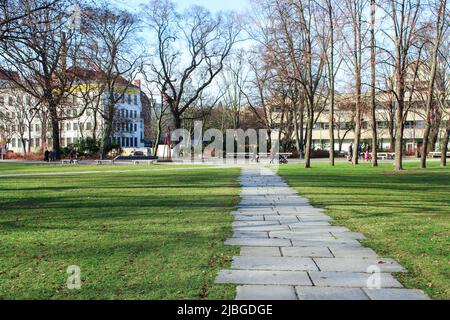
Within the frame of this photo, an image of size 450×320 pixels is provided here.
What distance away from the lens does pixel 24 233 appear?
7.73m

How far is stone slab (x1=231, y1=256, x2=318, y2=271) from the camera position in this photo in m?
5.57

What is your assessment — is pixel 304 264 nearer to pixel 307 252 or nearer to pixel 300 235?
pixel 307 252

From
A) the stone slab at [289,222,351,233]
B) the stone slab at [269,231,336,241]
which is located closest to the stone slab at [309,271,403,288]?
the stone slab at [269,231,336,241]

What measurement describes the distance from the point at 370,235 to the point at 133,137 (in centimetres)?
9831

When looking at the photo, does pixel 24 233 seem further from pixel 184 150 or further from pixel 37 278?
pixel 184 150

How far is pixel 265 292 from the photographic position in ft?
15.0

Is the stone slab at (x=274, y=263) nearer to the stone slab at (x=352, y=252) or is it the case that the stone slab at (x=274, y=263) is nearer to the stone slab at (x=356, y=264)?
the stone slab at (x=356, y=264)

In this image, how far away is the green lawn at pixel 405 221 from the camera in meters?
5.39

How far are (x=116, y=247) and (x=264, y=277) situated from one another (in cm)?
250

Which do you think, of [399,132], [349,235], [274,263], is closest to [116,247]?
[274,263]

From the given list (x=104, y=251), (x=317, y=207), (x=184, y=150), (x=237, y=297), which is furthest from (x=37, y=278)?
(x=184, y=150)

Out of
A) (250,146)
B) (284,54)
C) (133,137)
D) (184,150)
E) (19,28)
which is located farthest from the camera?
(133,137)

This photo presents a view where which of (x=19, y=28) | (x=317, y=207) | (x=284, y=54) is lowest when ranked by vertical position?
(x=317, y=207)

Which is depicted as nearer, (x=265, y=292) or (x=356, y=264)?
(x=265, y=292)
